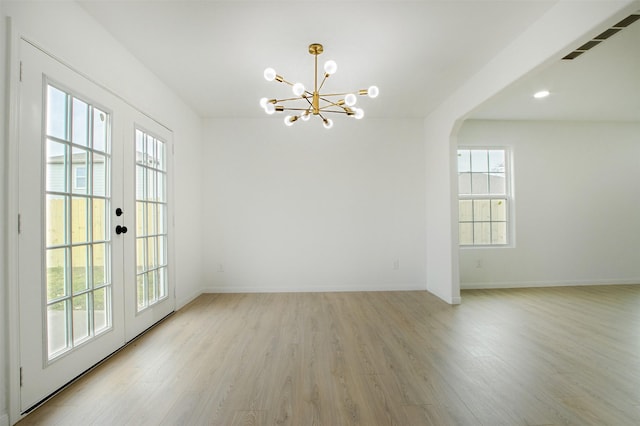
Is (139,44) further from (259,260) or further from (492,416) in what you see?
(492,416)

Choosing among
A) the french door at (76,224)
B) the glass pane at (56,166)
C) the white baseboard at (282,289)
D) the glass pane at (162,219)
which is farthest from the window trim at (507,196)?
the glass pane at (56,166)

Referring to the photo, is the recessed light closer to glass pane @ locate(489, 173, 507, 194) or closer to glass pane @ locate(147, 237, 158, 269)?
glass pane @ locate(489, 173, 507, 194)

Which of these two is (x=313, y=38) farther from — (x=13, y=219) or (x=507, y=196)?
(x=507, y=196)

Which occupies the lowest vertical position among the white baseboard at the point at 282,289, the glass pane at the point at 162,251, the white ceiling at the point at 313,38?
the white baseboard at the point at 282,289

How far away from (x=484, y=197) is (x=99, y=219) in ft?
17.1

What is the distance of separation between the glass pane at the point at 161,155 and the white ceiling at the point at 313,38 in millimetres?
735

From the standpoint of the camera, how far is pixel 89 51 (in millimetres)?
2453

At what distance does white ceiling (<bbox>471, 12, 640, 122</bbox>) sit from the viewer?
3.02m

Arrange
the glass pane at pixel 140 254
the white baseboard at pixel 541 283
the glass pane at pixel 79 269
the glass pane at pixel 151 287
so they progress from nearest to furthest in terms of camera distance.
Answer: the glass pane at pixel 79 269
the glass pane at pixel 140 254
the glass pane at pixel 151 287
the white baseboard at pixel 541 283

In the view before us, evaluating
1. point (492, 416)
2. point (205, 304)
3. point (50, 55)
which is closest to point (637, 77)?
point (492, 416)

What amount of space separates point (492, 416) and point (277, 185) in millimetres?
3907

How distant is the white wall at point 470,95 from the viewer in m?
2.13

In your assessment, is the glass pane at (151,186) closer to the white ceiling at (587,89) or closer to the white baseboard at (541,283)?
the white ceiling at (587,89)

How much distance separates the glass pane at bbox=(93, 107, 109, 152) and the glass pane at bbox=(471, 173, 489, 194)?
5027mm
